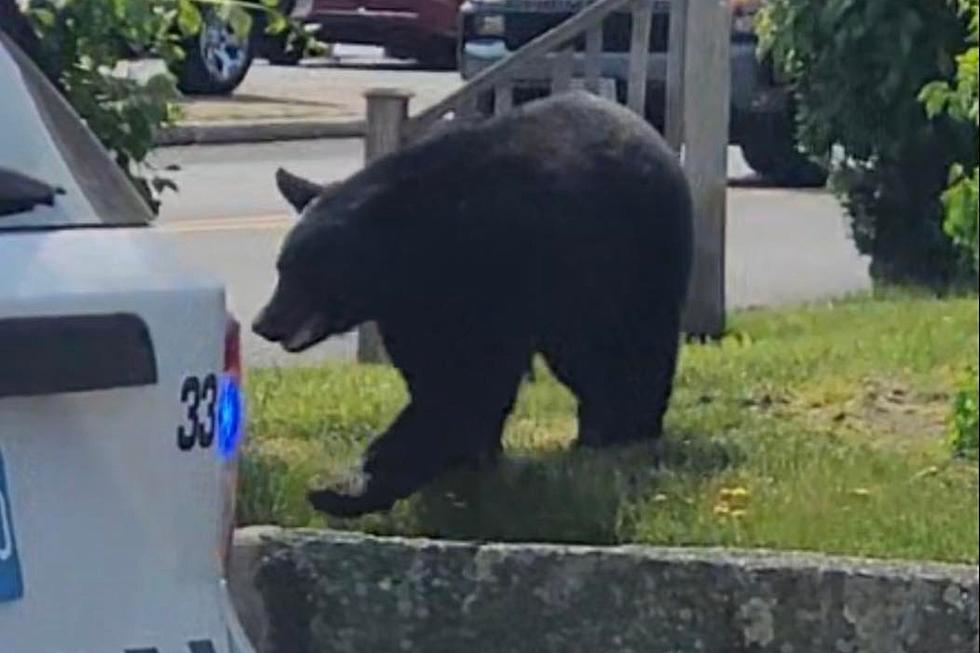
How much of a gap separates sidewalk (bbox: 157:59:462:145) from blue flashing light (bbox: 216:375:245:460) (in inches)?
536

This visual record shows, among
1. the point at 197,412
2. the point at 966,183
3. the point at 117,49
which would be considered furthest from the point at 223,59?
the point at 197,412

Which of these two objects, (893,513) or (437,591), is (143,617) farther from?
(893,513)

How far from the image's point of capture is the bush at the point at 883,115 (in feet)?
35.7

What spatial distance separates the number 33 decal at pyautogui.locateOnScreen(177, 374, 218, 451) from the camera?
408 centimetres

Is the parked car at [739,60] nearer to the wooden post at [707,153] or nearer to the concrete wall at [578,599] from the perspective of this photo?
the wooden post at [707,153]

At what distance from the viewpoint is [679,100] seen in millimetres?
10969

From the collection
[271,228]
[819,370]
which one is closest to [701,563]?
[819,370]

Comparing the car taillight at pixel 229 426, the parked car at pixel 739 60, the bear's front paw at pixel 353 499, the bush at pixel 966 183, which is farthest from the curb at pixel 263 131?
the car taillight at pixel 229 426

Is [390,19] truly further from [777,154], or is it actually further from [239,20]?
[239,20]

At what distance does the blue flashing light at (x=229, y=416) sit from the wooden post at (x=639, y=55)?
6.66m

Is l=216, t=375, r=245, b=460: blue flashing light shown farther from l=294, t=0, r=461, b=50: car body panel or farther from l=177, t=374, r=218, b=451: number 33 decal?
l=294, t=0, r=461, b=50: car body panel

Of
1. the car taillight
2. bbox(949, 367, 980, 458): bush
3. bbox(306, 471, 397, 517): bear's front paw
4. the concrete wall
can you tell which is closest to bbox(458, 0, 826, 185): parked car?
bbox(949, 367, 980, 458): bush

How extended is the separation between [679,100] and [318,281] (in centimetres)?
424

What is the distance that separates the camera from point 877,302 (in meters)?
11.2
